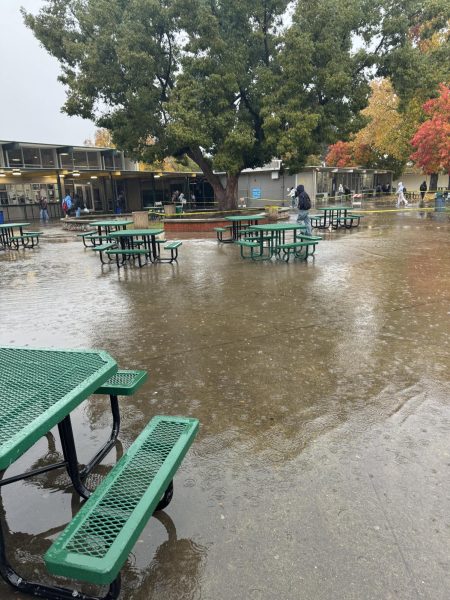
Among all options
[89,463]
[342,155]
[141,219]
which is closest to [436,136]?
[141,219]

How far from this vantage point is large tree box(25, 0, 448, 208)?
16750 mm

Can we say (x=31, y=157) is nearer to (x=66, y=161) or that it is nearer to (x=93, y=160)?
(x=66, y=161)

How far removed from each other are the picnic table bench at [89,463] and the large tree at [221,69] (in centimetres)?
1541

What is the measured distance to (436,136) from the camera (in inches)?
930

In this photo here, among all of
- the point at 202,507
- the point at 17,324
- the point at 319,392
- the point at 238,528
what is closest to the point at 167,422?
the point at 202,507

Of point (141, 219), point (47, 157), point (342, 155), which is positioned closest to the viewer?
point (141, 219)

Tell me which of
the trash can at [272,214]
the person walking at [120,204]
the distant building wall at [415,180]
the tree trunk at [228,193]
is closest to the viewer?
the trash can at [272,214]

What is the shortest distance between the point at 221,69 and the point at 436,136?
13623 millimetres

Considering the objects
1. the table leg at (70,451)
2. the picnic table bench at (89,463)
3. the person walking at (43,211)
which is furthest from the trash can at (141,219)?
the table leg at (70,451)

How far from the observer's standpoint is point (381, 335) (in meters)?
5.22

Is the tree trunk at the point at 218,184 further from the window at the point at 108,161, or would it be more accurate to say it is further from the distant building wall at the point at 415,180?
the distant building wall at the point at 415,180

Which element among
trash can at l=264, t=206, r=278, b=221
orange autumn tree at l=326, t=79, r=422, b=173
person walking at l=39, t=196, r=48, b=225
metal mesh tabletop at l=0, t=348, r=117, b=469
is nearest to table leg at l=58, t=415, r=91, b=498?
metal mesh tabletop at l=0, t=348, r=117, b=469

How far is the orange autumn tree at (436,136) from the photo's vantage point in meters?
22.9

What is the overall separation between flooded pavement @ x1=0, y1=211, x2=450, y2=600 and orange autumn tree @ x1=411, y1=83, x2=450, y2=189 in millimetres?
19319
